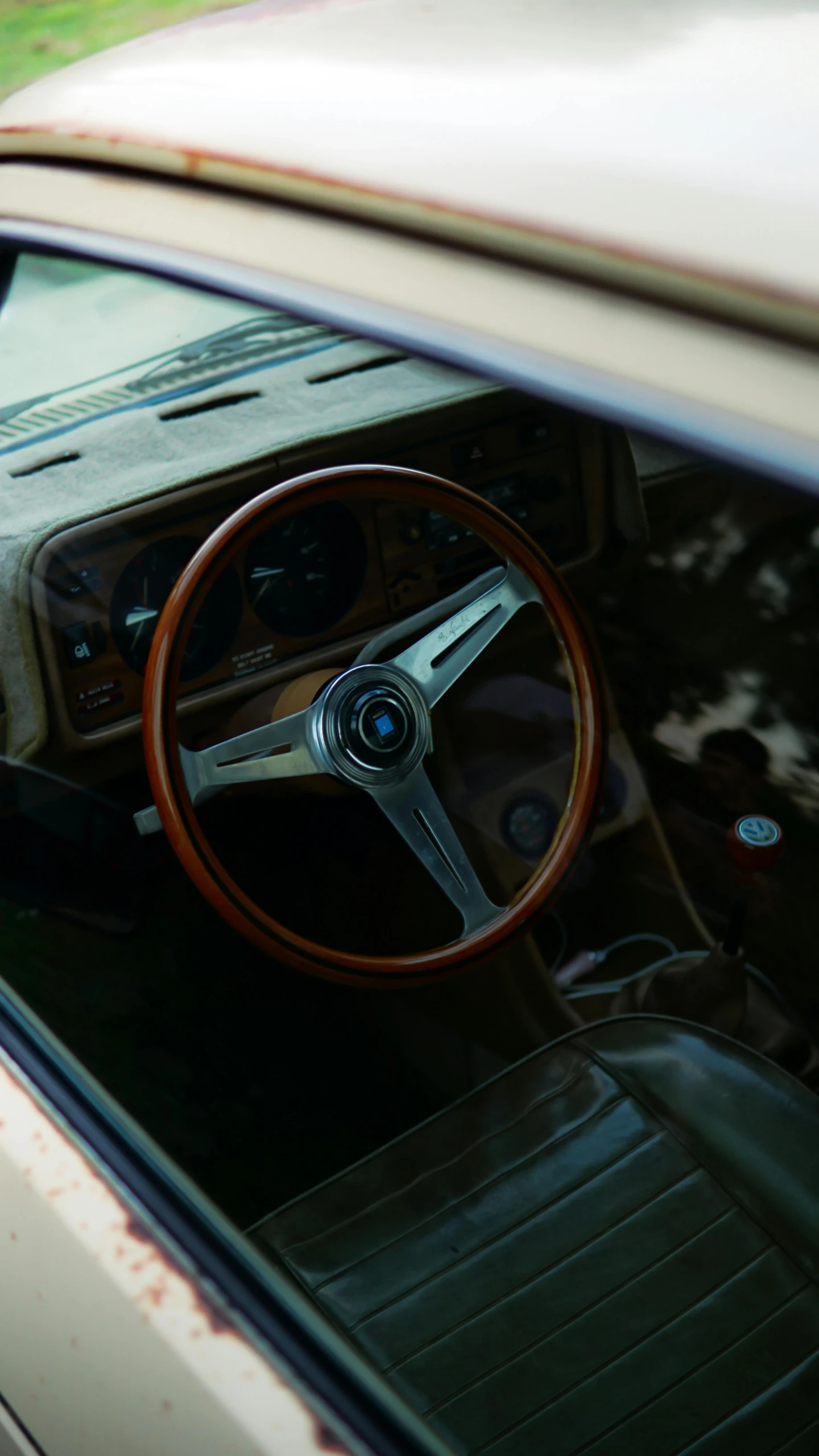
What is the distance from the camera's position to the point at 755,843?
164 cm

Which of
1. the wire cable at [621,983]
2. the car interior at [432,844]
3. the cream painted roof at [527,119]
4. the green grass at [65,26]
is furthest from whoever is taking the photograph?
the green grass at [65,26]

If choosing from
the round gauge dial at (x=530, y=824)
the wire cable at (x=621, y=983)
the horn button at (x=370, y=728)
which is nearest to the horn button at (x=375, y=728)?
the horn button at (x=370, y=728)

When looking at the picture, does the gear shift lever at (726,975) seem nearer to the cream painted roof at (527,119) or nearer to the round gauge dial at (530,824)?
the round gauge dial at (530,824)

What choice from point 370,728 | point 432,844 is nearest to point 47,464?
point 370,728

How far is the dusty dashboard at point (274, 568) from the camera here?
5.17ft

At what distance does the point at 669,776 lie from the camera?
6.50 ft

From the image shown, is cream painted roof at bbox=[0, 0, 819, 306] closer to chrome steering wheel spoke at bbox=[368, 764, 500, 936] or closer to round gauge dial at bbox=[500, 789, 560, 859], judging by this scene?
chrome steering wheel spoke at bbox=[368, 764, 500, 936]

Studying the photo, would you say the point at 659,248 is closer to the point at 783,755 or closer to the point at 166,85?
the point at 166,85

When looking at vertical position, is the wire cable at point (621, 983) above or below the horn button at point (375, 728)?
below

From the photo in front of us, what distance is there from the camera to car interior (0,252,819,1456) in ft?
3.88

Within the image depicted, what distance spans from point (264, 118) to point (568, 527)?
1.28 metres

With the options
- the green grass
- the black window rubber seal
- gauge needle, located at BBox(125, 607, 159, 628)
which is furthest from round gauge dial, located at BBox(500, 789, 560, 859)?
the green grass

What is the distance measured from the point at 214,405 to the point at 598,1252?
1.28m

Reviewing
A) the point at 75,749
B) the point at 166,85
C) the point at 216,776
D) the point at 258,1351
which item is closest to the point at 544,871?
the point at 216,776
